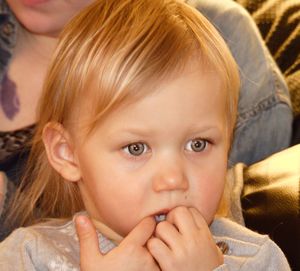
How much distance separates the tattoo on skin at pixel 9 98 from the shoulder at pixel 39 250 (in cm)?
41

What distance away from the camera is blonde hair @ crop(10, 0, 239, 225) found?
1.19 m

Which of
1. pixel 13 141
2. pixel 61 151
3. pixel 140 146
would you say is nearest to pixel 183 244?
pixel 140 146

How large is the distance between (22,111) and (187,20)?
1.80 ft

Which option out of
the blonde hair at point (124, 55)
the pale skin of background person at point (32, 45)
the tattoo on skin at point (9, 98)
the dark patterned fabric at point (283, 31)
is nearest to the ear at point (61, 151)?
the blonde hair at point (124, 55)

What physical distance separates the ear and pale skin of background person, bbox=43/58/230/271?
8 cm

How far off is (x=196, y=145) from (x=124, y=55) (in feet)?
0.59

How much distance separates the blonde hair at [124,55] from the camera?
3.92 feet

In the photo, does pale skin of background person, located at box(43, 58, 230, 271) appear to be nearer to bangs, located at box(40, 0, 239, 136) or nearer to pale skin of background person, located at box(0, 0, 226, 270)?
bangs, located at box(40, 0, 239, 136)

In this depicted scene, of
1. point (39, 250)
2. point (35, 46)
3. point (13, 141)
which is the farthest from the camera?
point (35, 46)

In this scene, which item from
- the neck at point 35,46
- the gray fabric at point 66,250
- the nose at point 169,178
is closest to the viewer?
the nose at point 169,178

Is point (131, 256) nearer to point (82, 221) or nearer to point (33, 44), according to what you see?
point (82, 221)

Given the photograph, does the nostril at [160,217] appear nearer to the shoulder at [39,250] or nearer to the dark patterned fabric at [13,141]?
the shoulder at [39,250]

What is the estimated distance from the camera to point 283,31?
1.87 m

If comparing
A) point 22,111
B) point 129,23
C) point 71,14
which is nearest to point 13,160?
point 22,111
